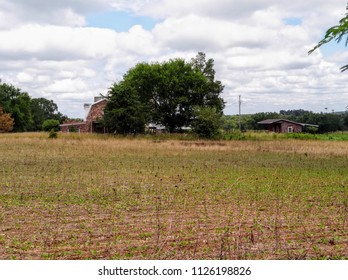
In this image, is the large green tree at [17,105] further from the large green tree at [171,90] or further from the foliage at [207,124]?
the foliage at [207,124]

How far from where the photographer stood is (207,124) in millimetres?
49188

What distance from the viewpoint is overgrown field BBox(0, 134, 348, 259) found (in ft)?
24.5

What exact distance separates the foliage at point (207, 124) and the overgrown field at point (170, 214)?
97.9 ft

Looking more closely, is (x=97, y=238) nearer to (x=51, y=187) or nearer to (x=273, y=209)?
(x=273, y=209)

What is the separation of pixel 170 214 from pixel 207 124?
3931cm

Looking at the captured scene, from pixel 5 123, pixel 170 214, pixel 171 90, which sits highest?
pixel 171 90

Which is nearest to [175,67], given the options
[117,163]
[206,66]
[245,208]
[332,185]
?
[206,66]

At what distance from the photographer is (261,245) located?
7719mm

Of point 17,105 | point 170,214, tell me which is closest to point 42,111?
point 17,105

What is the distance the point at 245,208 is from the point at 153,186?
4329 millimetres

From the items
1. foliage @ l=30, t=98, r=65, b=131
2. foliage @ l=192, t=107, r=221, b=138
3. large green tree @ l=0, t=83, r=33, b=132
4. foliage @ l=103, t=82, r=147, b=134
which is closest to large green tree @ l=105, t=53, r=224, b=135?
foliage @ l=192, t=107, r=221, b=138

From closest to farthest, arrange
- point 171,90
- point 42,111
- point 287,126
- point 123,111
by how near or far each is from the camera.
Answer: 1. point 123,111
2. point 171,90
3. point 287,126
4. point 42,111

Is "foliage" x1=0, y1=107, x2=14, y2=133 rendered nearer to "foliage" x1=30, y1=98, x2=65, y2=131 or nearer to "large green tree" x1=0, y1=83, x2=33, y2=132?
"large green tree" x1=0, y1=83, x2=33, y2=132

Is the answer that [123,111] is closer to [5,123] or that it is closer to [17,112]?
[5,123]
